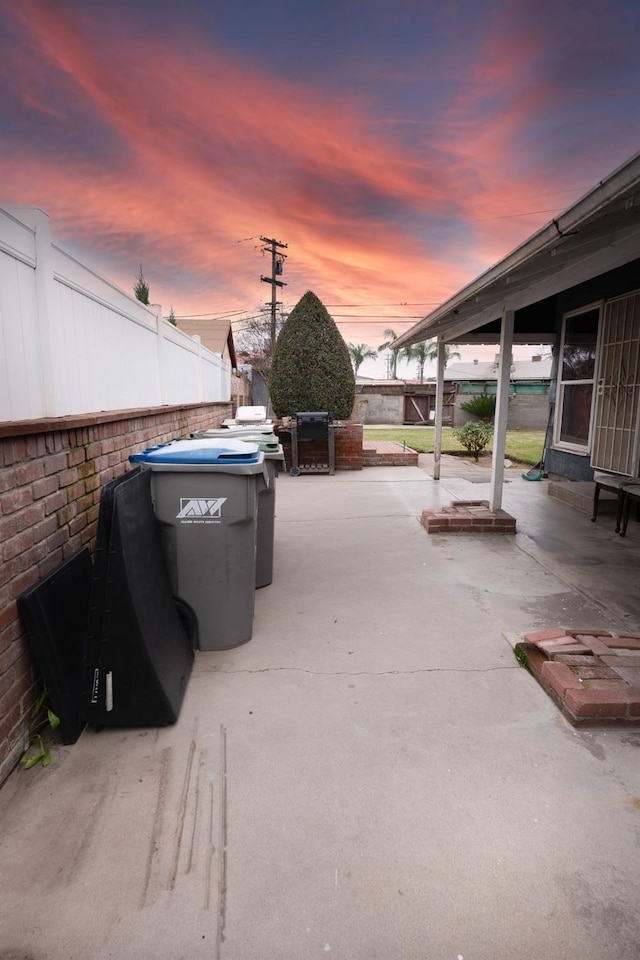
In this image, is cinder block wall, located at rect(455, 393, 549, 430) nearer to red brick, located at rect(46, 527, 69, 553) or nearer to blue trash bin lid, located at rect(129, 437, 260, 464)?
blue trash bin lid, located at rect(129, 437, 260, 464)

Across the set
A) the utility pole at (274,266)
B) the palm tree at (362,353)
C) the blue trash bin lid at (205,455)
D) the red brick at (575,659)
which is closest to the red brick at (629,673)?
the red brick at (575,659)

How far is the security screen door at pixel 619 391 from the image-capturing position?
6031 mm

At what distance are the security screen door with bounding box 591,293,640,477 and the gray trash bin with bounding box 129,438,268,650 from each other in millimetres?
5456

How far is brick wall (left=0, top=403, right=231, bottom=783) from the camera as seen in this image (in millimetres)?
1868

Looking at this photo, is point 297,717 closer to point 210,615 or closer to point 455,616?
point 210,615

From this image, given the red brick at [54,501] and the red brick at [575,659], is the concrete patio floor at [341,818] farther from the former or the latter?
the red brick at [54,501]

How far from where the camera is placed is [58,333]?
101 inches

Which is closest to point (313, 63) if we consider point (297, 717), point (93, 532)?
point (93, 532)

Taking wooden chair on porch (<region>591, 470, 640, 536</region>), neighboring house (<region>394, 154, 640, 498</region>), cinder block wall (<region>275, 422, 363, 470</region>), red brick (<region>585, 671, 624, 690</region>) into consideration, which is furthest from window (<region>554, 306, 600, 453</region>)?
red brick (<region>585, 671, 624, 690</region>)

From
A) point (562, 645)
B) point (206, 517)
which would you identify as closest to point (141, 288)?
point (206, 517)

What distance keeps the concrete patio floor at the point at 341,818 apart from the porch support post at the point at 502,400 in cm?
250

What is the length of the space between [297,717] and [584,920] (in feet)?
4.15

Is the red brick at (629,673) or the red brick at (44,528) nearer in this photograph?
the red brick at (44,528)

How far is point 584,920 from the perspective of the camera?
1.35 metres
